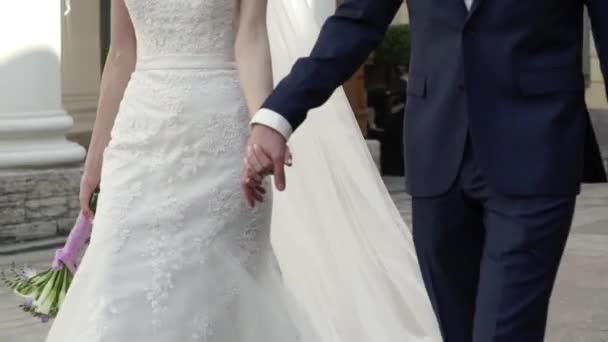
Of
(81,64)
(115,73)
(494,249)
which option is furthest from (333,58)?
(81,64)

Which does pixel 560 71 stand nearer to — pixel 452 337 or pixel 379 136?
pixel 452 337

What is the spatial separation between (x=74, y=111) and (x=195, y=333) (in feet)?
31.4

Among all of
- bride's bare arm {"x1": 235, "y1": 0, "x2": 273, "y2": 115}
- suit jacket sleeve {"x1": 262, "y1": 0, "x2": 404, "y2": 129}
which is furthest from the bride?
suit jacket sleeve {"x1": 262, "y1": 0, "x2": 404, "y2": 129}

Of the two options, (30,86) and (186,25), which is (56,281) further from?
(30,86)

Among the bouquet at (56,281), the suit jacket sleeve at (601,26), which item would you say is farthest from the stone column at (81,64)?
the suit jacket sleeve at (601,26)

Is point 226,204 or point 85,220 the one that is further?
point 85,220

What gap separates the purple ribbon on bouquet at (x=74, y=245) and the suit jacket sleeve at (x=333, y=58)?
1.50m

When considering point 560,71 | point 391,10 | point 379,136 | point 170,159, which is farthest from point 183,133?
point 379,136

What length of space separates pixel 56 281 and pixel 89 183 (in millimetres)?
432

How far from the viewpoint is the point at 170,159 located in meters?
4.14

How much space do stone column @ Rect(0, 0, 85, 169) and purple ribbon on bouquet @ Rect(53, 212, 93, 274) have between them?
4665 millimetres

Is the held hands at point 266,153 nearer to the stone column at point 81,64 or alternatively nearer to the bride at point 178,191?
the bride at point 178,191

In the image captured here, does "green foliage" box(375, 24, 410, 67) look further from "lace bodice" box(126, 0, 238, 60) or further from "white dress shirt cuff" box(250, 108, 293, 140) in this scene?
"white dress shirt cuff" box(250, 108, 293, 140)

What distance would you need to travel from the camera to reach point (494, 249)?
3.11 metres
